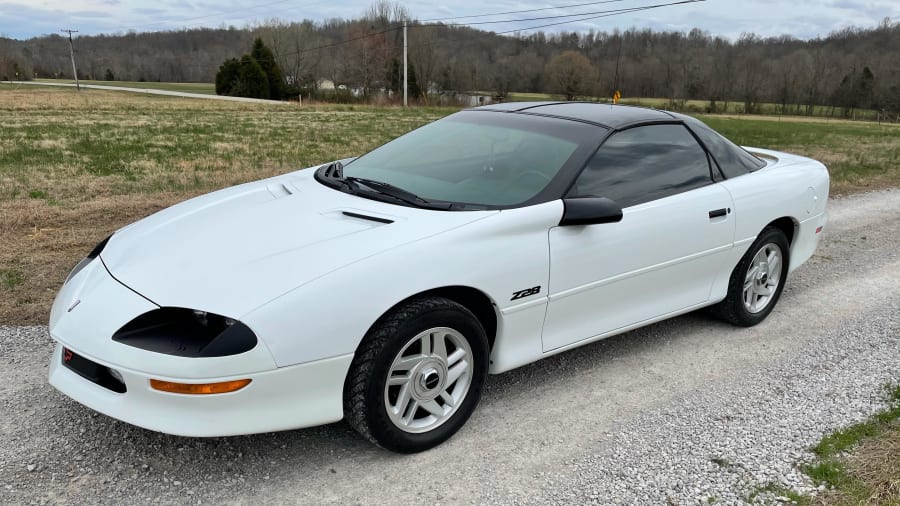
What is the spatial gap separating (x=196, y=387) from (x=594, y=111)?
9.29ft

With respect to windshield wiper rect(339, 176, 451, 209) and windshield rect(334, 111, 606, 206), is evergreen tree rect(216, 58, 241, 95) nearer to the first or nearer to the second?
windshield rect(334, 111, 606, 206)

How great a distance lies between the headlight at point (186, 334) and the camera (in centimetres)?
223

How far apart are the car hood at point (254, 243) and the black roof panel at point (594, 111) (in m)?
1.21

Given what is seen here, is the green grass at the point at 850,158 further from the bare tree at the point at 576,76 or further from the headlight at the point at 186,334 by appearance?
the bare tree at the point at 576,76

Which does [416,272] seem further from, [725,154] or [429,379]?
[725,154]

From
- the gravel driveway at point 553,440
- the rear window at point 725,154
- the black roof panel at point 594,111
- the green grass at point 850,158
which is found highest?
the black roof panel at point 594,111

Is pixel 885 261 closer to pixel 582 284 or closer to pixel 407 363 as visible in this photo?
pixel 582 284

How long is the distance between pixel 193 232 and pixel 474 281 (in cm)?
136

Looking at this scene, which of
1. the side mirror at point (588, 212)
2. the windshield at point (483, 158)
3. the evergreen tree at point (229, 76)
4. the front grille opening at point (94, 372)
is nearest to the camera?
the front grille opening at point (94, 372)

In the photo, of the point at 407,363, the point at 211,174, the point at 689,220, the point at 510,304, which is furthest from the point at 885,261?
the point at 211,174

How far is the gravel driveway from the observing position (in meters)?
2.50

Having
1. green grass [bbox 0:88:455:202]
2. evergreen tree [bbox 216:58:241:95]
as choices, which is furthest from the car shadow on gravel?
evergreen tree [bbox 216:58:241:95]

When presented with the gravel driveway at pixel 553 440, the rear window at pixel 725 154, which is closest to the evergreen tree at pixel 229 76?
the gravel driveway at pixel 553 440

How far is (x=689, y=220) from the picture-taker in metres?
3.60
